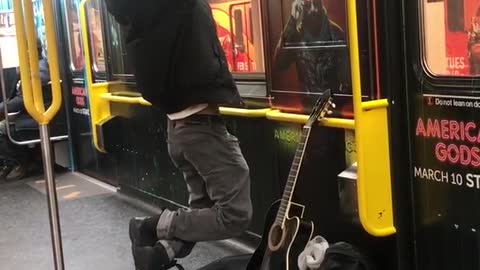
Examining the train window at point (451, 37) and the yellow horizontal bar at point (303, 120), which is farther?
the yellow horizontal bar at point (303, 120)

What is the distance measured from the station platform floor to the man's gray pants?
70cm

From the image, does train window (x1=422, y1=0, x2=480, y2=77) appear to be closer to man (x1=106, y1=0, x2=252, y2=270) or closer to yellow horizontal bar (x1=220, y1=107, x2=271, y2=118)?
man (x1=106, y1=0, x2=252, y2=270)

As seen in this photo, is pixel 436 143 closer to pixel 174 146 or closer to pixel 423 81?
pixel 423 81

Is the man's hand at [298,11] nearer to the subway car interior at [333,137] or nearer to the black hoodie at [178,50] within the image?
the subway car interior at [333,137]

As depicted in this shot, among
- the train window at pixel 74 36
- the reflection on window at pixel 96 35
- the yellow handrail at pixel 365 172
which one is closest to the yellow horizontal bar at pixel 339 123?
the yellow handrail at pixel 365 172

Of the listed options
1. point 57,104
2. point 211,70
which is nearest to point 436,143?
point 211,70

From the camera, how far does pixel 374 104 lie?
271cm

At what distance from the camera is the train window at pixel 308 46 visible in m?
3.04

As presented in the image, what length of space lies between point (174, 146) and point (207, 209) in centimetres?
33

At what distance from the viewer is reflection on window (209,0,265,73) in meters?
3.74

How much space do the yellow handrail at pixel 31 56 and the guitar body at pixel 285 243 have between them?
1066mm

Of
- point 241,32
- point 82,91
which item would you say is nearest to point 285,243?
point 241,32

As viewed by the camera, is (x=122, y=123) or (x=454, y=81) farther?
(x=122, y=123)

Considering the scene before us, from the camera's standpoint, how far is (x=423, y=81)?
105 inches
